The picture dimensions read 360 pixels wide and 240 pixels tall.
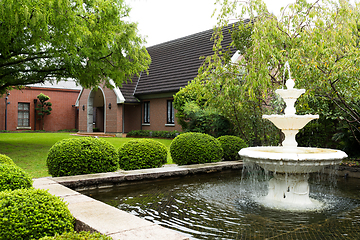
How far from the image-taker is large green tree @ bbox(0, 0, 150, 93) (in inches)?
A: 380

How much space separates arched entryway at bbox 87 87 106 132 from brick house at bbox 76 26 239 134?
2.33m

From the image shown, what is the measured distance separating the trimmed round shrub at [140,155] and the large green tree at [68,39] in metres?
4.87

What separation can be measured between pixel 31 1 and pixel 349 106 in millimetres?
10628

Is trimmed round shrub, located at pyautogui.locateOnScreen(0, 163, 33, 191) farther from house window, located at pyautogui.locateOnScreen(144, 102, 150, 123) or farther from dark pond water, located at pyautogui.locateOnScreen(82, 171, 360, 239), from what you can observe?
house window, located at pyautogui.locateOnScreen(144, 102, 150, 123)

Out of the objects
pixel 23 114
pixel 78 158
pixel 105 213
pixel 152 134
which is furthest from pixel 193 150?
pixel 23 114

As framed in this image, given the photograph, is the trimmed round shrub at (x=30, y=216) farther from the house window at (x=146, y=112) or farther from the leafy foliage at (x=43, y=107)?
the leafy foliage at (x=43, y=107)

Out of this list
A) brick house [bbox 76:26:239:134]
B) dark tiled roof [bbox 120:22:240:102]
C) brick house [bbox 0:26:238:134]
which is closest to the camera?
Answer: dark tiled roof [bbox 120:22:240:102]

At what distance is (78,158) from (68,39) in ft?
20.7

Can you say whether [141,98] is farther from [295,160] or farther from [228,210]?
[295,160]

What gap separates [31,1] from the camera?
923cm

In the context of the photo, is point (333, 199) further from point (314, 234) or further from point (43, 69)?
point (43, 69)

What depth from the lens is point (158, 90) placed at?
22672mm

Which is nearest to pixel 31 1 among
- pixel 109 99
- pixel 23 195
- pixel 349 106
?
pixel 23 195

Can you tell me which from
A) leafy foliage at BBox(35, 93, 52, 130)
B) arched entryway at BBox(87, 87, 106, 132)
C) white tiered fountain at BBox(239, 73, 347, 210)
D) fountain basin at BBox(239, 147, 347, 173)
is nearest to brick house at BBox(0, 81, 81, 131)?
leafy foliage at BBox(35, 93, 52, 130)
